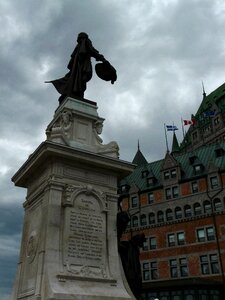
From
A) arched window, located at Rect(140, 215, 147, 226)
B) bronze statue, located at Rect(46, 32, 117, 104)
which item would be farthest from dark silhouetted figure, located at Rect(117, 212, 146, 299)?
arched window, located at Rect(140, 215, 147, 226)

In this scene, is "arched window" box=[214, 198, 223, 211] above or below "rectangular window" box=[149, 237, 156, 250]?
above

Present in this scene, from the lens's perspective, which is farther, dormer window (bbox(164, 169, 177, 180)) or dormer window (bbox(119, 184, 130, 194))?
dormer window (bbox(119, 184, 130, 194))

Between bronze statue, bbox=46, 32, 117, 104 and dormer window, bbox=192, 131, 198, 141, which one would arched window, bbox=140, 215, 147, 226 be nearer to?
bronze statue, bbox=46, 32, 117, 104

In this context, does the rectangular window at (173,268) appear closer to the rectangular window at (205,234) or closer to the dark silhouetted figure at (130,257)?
the rectangular window at (205,234)

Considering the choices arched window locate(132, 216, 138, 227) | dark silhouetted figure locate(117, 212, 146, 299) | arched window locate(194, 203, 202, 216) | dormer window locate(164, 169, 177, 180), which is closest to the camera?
dark silhouetted figure locate(117, 212, 146, 299)

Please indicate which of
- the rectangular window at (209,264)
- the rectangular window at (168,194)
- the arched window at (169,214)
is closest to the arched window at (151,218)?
the arched window at (169,214)

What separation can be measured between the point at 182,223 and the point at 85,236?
133 feet

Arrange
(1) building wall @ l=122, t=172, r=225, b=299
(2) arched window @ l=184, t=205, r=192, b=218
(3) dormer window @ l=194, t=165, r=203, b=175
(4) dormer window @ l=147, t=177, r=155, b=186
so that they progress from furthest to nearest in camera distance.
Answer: (4) dormer window @ l=147, t=177, r=155, b=186, (3) dormer window @ l=194, t=165, r=203, b=175, (2) arched window @ l=184, t=205, r=192, b=218, (1) building wall @ l=122, t=172, r=225, b=299

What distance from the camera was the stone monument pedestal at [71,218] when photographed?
804 cm

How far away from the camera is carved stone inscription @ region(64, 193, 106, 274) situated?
8.34 m

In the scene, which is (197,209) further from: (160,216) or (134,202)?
(134,202)

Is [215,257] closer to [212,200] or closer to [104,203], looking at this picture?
[212,200]

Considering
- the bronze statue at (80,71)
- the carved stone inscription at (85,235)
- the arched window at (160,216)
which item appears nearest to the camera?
the carved stone inscription at (85,235)

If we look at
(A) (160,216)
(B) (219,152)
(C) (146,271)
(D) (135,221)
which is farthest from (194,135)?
(C) (146,271)
